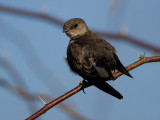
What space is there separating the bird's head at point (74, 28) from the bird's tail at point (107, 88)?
1472 mm

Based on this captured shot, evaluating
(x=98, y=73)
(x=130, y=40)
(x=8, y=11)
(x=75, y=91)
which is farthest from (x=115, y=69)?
(x=8, y=11)

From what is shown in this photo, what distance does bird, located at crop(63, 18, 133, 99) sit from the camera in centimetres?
326

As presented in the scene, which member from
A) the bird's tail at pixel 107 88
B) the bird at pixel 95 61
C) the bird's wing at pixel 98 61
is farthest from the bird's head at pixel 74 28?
the bird's tail at pixel 107 88

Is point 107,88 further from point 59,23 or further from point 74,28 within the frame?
point 74,28

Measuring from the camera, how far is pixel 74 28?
4664 millimetres

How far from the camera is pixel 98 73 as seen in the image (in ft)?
10.8

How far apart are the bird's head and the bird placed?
1.40ft

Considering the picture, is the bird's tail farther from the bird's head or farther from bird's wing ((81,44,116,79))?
the bird's head

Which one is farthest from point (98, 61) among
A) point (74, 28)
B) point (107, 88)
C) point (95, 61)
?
point (74, 28)

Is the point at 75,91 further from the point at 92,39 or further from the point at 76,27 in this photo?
the point at 76,27

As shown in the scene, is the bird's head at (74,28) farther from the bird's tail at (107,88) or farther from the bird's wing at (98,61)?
the bird's tail at (107,88)

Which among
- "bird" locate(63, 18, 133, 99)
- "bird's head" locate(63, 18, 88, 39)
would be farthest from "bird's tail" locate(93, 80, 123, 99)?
"bird's head" locate(63, 18, 88, 39)

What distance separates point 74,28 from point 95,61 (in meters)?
1.38

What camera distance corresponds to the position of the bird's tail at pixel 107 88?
3.15 m
